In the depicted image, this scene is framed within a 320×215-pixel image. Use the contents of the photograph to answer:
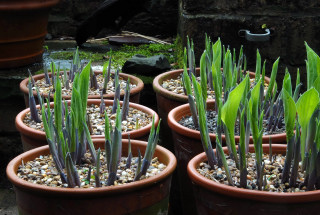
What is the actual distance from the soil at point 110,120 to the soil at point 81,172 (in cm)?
33

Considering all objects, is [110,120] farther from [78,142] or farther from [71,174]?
[71,174]

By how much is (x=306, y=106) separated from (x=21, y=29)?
213 centimetres

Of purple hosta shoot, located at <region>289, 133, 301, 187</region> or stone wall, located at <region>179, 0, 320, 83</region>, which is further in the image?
stone wall, located at <region>179, 0, 320, 83</region>

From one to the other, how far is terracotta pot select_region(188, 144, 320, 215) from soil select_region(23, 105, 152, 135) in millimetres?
668

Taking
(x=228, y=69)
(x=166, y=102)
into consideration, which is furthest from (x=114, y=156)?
(x=166, y=102)

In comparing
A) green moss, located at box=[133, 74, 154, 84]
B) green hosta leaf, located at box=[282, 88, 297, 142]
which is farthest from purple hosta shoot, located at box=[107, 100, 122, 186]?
green moss, located at box=[133, 74, 154, 84]

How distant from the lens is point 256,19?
3209 millimetres

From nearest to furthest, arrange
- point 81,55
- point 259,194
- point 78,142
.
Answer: point 259,194 < point 78,142 < point 81,55

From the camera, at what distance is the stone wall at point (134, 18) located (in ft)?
14.4

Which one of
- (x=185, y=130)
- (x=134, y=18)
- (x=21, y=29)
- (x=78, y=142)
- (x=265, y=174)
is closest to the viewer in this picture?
(x=265, y=174)

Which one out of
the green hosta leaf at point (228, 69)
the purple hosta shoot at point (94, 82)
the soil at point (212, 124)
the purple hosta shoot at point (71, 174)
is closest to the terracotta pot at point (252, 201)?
the purple hosta shoot at point (71, 174)

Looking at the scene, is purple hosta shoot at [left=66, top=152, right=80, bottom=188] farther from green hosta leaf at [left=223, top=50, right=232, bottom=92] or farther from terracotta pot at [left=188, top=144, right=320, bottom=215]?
green hosta leaf at [left=223, top=50, right=232, bottom=92]

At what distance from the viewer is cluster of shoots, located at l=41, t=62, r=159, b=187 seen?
67.7 inches

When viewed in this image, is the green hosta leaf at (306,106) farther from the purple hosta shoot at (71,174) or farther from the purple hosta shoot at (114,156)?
the purple hosta shoot at (71,174)
